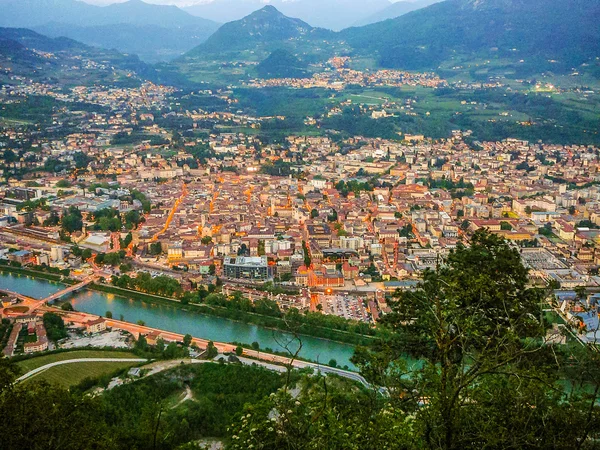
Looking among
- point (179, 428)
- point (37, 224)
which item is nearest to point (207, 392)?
point (179, 428)

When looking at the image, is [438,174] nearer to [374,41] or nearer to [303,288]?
[303,288]

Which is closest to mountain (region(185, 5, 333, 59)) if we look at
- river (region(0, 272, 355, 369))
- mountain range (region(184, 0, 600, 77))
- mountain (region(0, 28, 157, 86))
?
mountain range (region(184, 0, 600, 77))

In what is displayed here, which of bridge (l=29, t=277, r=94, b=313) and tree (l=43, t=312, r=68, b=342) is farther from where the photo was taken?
bridge (l=29, t=277, r=94, b=313)

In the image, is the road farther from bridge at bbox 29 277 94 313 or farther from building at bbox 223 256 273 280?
building at bbox 223 256 273 280

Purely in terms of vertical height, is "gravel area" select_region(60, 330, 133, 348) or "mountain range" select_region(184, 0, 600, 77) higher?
"mountain range" select_region(184, 0, 600, 77)

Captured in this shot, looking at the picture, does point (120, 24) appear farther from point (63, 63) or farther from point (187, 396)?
point (187, 396)

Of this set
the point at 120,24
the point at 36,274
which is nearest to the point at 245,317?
the point at 36,274

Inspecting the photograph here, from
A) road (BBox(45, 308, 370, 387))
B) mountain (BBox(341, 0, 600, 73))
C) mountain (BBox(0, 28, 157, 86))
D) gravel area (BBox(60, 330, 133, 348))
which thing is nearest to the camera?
road (BBox(45, 308, 370, 387))

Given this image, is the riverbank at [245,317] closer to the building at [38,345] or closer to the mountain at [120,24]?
the building at [38,345]
